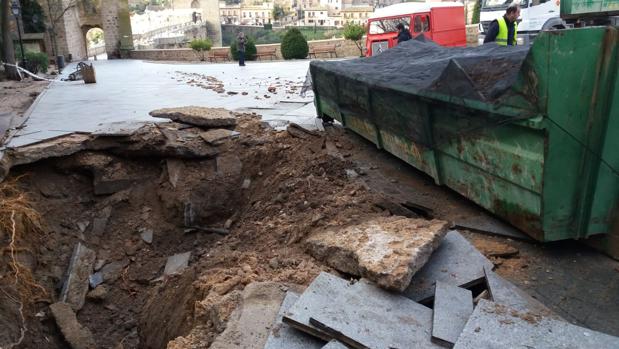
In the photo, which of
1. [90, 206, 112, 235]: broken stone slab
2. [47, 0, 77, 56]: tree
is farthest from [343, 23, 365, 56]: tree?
[90, 206, 112, 235]: broken stone slab

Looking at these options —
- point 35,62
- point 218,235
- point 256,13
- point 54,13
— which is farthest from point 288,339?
point 256,13

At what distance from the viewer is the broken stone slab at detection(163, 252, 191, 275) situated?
5592 mm


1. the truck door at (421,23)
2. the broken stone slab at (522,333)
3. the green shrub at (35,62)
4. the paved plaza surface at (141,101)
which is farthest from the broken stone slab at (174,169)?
the green shrub at (35,62)

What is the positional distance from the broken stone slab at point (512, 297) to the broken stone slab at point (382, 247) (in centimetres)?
41

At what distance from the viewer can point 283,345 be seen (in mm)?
2615

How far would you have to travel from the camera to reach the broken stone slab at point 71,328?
4598 millimetres

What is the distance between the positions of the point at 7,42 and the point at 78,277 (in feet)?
48.0

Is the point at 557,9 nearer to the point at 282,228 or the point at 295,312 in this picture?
the point at 282,228

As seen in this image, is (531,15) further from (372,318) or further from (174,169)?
(372,318)

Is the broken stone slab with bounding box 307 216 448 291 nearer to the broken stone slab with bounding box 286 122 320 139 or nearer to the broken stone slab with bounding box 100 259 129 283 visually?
the broken stone slab with bounding box 286 122 320 139

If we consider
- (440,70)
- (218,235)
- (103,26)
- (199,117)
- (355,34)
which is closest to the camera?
(440,70)

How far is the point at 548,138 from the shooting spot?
2.98 m

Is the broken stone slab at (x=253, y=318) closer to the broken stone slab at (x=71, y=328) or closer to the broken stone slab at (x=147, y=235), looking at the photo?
the broken stone slab at (x=71, y=328)

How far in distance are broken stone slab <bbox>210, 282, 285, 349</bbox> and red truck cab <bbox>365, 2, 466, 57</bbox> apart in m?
15.2
